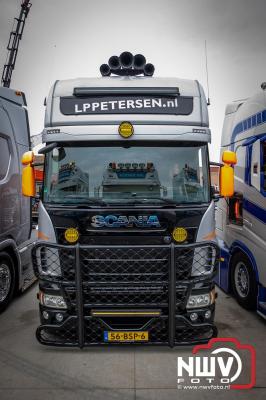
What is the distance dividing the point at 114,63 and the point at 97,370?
14.7 feet

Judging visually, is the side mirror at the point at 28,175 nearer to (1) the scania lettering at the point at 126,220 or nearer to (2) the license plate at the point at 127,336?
(1) the scania lettering at the point at 126,220

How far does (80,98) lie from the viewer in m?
4.66

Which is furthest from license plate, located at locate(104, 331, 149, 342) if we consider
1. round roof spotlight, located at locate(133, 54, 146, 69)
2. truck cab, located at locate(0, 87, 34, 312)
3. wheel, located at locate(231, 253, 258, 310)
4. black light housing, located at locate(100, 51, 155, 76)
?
round roof spotlight, located at locate(133, 54, 146, 69)

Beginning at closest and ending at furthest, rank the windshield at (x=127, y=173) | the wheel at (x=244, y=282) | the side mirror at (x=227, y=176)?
the windshield at (x=127, y=173) → the side mirror at (x=227, y=176) → the wheel at (x=244, y=282)

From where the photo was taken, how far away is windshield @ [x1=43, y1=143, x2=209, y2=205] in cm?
442

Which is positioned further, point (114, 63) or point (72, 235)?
point (114, 63)

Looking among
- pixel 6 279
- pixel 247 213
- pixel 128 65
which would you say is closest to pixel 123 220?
pixel 128 65

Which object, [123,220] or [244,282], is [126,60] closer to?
[123,220]

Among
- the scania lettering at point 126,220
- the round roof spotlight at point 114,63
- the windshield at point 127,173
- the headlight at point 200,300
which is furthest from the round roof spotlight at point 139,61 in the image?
the headlight at point 200,300

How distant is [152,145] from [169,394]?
2974mm

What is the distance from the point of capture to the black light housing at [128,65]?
5465mm

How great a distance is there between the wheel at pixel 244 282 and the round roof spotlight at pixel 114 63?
3.99m

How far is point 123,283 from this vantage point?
4293 millimetres

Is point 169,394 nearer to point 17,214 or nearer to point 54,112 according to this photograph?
point 54,112
